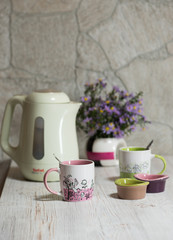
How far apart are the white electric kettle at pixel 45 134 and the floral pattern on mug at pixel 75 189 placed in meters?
0.22

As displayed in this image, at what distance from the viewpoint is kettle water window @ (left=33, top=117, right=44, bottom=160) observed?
1.21 metres

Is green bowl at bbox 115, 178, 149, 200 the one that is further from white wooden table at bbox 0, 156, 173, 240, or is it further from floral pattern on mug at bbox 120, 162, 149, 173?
floral pattern on mug at bbox 120, 162, 149, 173

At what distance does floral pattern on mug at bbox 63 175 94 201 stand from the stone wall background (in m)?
0.67

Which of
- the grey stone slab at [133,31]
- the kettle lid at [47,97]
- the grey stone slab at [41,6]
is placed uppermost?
the grey stone slab at [41,6]

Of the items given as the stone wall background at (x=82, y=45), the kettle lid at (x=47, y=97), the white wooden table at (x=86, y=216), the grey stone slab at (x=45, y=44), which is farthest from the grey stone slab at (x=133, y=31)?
the white wooden table at (x=86, y=216)

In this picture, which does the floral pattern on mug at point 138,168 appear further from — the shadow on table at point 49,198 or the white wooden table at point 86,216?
the shadow on table at point 49,198

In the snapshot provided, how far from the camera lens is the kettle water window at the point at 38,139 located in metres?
1.21

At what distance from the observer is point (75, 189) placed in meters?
Answer: 0.97

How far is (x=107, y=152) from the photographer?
1430mm

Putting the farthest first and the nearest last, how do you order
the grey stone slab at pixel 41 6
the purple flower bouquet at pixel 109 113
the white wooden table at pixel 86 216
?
the grey stone slab at pixel 41 6
the purple flower bouquet at pixel 109 113
the white wooden table at pixel 86 216

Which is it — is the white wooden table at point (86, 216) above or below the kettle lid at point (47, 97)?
below

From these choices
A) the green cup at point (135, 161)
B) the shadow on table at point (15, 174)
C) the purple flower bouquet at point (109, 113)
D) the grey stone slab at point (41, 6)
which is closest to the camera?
the green cup at point (135, 161)

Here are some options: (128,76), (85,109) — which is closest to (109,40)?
(128,76)

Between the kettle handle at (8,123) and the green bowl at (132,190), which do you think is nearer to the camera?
the green bowl at (132,190)
